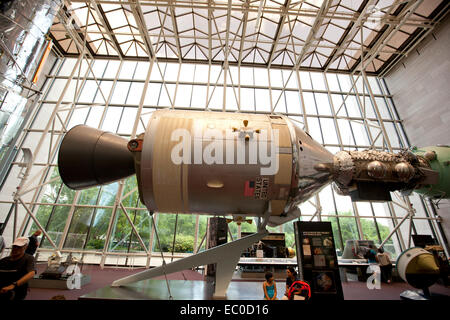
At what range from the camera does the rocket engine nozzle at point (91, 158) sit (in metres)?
2.07

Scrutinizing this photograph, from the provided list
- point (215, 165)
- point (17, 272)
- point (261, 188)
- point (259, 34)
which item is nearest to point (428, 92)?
point (259, 34)

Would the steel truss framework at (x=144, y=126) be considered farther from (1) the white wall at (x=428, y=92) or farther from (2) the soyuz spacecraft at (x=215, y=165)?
(2) the soyuz spacecraft at (x=215, y=165)

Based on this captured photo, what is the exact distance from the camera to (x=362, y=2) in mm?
9461

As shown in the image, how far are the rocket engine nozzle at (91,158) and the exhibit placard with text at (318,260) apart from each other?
295 centimetres

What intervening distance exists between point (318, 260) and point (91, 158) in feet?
11.6

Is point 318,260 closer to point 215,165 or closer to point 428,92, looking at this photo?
point 215,165

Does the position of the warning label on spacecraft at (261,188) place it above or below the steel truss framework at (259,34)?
below

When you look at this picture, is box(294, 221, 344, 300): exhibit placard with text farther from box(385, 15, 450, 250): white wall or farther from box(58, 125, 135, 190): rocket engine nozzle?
box(385, 15, 450, 250): white wall

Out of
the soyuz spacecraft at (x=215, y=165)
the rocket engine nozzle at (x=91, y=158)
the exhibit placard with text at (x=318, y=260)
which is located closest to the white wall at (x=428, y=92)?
the exhibit placard with text at (x=318, y=260)

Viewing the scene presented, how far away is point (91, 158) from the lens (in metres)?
2.09

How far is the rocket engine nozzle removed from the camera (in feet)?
6.80

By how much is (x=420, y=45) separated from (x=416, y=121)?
4.16 metres
